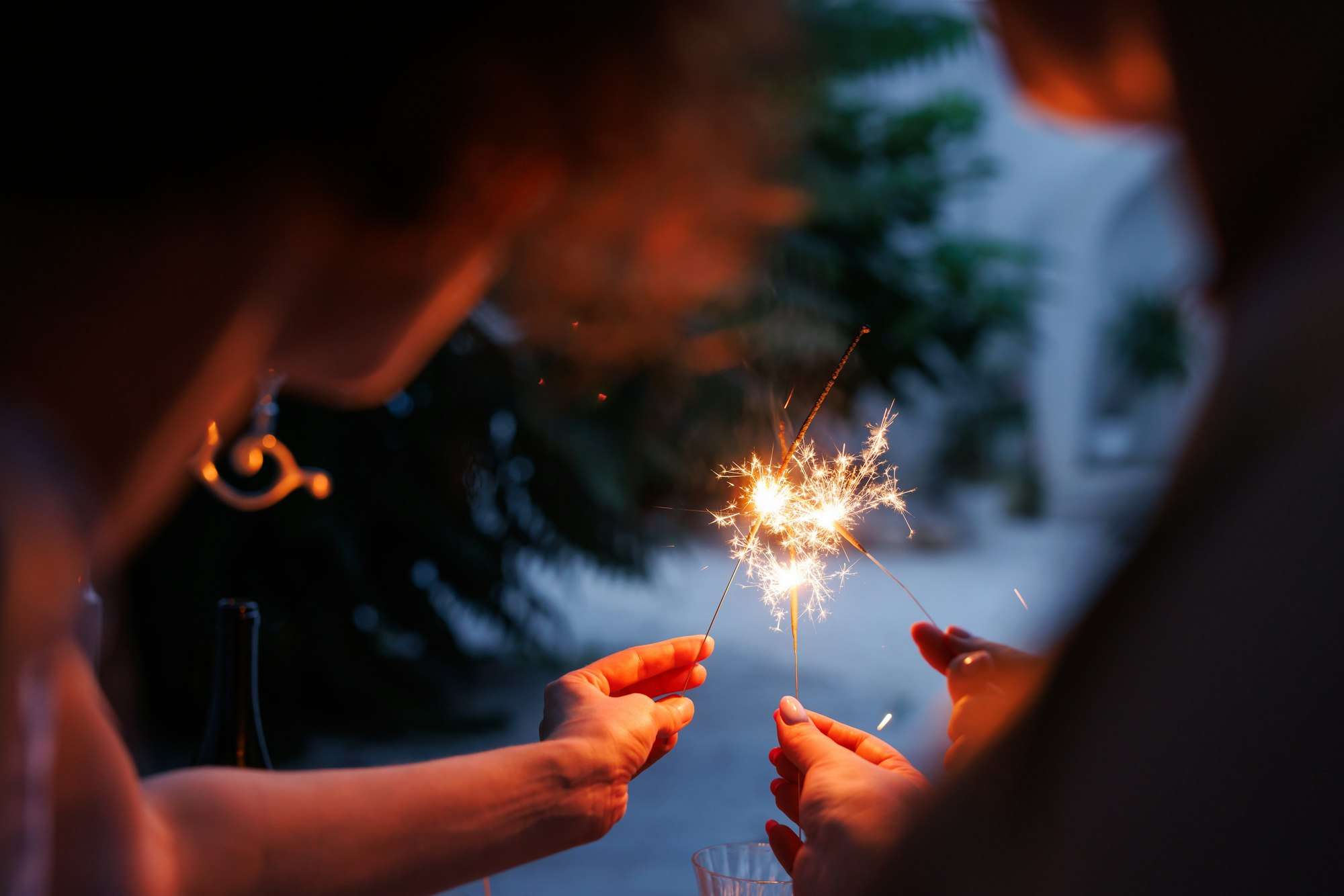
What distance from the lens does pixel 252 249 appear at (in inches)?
14.1

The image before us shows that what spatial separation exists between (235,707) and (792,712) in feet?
1.30

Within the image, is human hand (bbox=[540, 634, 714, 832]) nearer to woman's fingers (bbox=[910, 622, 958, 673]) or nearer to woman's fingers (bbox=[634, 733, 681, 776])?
woman's fingers (bbox=[634, 733, 681, 776])

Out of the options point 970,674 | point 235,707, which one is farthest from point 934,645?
point 235,707

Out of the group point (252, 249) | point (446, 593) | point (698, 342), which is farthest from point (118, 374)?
point (446, 593)

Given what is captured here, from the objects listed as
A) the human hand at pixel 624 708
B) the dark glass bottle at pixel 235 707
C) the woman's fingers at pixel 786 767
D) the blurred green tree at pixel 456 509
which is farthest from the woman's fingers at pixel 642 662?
the blurred green tree at pixel 456 509

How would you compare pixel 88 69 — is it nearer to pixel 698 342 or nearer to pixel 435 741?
pixel 698 342

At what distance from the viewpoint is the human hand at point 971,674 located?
58 centimetres

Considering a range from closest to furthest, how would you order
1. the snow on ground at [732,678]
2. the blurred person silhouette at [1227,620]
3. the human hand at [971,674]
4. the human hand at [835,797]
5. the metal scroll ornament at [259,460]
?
the blurred person silhouette at [1227,620] → the human hand at [835,797] → the human hand at [971,674] → the metal scroll ornament at [259,460] → the snow on ground at [732,678]

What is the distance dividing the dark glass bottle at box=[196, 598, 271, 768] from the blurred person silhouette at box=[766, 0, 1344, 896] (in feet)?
1.66

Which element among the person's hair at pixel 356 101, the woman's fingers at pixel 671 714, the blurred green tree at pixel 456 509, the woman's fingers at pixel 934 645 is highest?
the blurred green tree at pixel 456 509

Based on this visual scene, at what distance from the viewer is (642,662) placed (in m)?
0.72

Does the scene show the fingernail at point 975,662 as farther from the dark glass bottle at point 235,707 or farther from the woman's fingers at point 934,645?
the dark glass bottle at point 235,707

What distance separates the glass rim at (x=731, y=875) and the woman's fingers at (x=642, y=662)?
0.14 metres

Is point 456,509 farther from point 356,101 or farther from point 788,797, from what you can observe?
point 356,101
